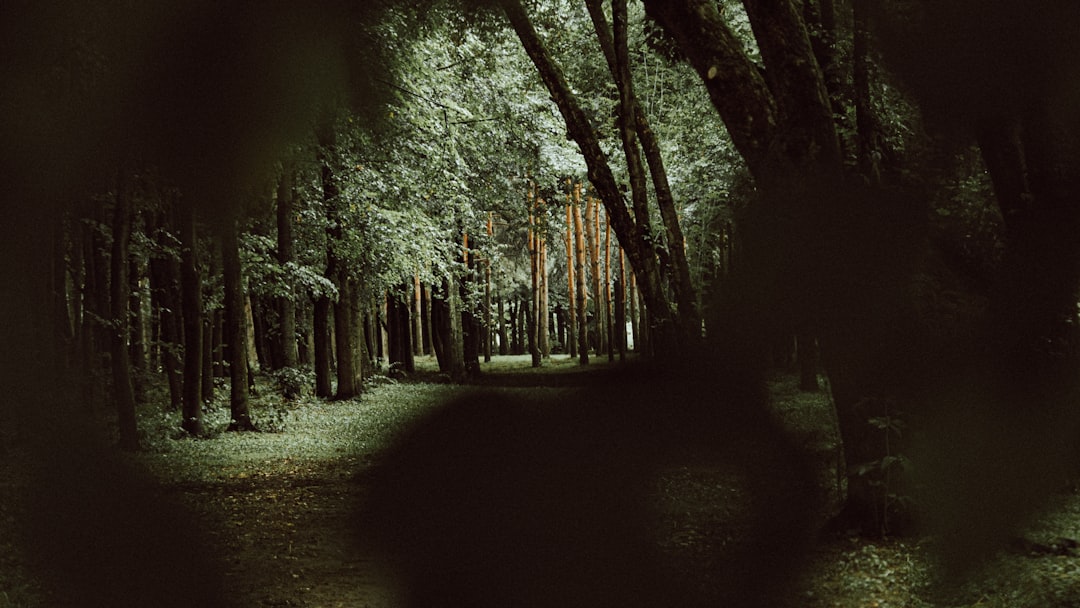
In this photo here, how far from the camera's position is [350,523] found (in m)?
0.70

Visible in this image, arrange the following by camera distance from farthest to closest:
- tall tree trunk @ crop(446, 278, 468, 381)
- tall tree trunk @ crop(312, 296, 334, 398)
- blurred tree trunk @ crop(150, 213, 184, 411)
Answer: tall tree trunk @ crop(446, 278, 468, 381) < tall tree trunk @ crop(312, 296, 334, 398) < blurred tree trunk @ crop(150, 213, 184, 411)

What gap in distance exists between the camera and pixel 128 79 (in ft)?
2.37

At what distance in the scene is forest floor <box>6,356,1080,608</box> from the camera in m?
0.75

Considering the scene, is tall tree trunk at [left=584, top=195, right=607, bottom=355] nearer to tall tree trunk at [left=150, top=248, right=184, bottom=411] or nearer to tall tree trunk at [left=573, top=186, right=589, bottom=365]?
tall tree trunk at [left=573, top=186, right=589, bottom=365]

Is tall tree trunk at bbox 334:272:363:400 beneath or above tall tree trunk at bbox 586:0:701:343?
beneath

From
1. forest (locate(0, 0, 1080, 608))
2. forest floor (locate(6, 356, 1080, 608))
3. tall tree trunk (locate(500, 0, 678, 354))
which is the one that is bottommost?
forest floor (locate(6, 356, 1080, 608))

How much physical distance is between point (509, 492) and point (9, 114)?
0.48m

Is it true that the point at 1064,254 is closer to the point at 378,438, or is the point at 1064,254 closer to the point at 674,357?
the point at 674,357

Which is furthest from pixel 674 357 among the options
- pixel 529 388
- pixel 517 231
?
pixel 517 231

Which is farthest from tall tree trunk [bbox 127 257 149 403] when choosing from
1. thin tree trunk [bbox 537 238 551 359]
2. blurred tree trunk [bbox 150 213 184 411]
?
thin tree trunk [bbox 537 238 551 359]

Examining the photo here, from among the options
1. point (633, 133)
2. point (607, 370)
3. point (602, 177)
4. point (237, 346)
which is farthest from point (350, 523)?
point (237, 346)

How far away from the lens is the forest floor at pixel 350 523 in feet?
2.47

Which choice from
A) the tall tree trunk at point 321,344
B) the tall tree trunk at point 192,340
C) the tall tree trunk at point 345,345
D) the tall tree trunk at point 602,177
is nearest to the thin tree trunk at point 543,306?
the tall tree trunk at point 345,345

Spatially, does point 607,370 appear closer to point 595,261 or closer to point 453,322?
point 453,322
